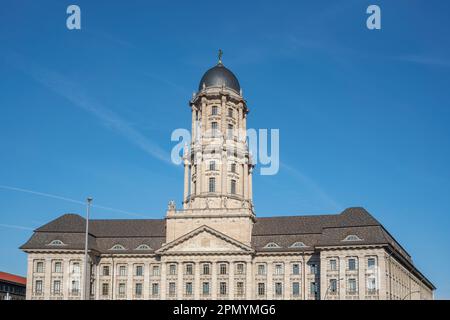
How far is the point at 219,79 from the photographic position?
362 ft

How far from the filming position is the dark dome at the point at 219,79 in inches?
4343

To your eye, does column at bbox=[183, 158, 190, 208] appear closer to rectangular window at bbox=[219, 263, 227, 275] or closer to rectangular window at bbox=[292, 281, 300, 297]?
rectangular window at bbox=[219, 263, 227, 275]

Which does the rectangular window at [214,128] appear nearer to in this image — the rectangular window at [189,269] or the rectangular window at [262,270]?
the rectangular window at [189,269]

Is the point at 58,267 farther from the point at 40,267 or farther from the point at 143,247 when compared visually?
the point at 143,247

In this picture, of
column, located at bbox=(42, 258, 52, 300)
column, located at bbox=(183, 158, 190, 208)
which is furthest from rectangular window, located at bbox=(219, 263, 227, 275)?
column, located at bbox=(42, 258, 52, 300)

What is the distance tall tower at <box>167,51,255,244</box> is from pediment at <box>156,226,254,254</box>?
6.43 feet

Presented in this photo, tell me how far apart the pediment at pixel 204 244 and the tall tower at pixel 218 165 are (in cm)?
196

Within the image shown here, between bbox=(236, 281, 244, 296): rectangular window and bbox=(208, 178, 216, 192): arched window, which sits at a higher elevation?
bbox=(208, 178, 216, 192): arched window

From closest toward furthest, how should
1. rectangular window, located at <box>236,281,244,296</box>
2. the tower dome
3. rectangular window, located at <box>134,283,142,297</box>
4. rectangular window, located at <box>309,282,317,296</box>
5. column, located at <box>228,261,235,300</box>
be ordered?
rectangular window, located at <box>309,282,317,296</box> < column, located at <box>228,261,235,300</box> < rectangular window, located at <box>236,281,244,296</box> < rectangular window, located at <box>134,283,142,297</box> < the tower dome

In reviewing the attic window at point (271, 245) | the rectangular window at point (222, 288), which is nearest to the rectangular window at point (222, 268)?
the rectangular window at point (222, 288)

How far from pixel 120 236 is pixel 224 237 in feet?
62.1

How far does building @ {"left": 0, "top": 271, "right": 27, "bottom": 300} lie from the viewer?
4929 inches
